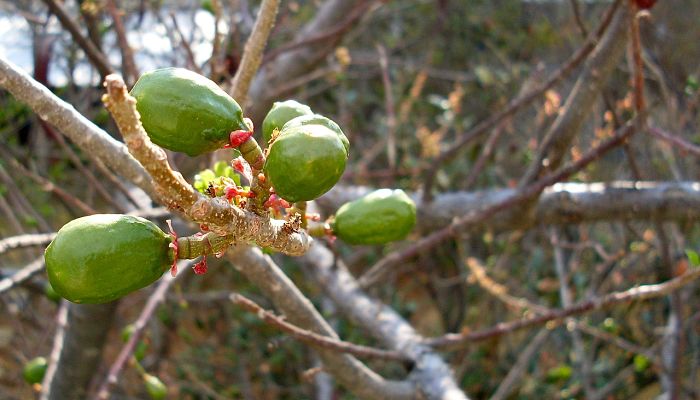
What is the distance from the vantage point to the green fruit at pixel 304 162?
91cm

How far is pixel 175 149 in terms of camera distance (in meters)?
1.00

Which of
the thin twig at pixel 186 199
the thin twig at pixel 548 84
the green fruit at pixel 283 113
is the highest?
the thin twig at pixel 548 84

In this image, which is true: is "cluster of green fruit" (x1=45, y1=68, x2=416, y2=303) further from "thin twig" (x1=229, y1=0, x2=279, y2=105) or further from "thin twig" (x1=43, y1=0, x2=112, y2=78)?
"thin twig" (x1=43, y1=0, x2=112, y2=78)

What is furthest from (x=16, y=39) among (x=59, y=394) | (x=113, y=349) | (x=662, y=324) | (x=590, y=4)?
(x=662, y=324)

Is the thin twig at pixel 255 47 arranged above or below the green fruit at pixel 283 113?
above

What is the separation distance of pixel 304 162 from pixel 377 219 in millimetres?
517

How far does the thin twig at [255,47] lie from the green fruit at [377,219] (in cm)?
40

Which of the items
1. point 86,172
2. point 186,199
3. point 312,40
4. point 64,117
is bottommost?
point 186,199

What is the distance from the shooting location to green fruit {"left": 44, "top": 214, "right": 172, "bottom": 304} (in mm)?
940

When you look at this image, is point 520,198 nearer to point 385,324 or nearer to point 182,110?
point 385,324

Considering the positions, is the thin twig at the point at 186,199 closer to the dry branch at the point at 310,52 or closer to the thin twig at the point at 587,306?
the thin twig at the point at 587,306

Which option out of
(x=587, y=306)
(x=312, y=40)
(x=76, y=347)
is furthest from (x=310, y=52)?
(x=587, y=306)

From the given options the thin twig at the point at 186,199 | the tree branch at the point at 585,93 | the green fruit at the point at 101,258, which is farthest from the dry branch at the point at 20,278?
the tree branch at the point at 585,93

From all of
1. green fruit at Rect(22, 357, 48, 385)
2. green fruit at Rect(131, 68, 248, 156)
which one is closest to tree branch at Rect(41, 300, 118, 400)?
green fruit at Rect(22, 357, 48, 385)
